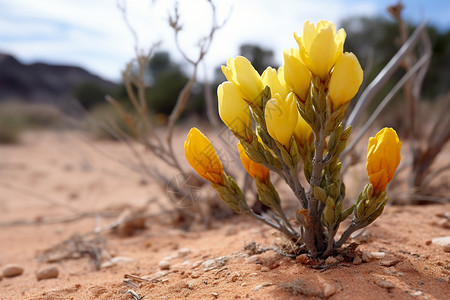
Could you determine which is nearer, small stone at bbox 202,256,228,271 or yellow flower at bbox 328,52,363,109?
yellow flower at bbox 328,52,363,109

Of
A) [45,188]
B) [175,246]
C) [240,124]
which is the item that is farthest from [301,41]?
[45,188]

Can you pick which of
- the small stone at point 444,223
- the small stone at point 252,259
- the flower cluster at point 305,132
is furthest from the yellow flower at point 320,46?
the small stone at point 444,223

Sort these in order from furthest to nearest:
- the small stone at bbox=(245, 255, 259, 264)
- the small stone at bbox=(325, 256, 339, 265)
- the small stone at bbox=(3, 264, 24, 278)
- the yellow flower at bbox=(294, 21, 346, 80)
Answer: the small stone at bbox=(3, 264, 24, 278) → the small stone at bbox=(245, 255, 259, 264) → the small stone at bbox=(325, 256, 339, 265) → the yellow flower at bbox=(294, 21, 346, 80)

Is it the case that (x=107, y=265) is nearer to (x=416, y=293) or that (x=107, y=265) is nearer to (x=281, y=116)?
(x=281, y=116)

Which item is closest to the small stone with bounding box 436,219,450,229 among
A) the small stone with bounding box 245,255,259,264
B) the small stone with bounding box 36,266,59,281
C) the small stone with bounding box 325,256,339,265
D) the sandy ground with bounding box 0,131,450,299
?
the sandy ground with bounding box 0,131,450,299

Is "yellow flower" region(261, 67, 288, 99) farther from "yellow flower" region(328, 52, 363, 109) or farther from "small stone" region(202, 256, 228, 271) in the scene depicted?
"small stone" region(202, 256, 228, 271)

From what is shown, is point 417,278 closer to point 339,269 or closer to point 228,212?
point 339,269

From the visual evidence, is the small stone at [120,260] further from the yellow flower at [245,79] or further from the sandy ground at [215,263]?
the yellow flower at [245,79]
